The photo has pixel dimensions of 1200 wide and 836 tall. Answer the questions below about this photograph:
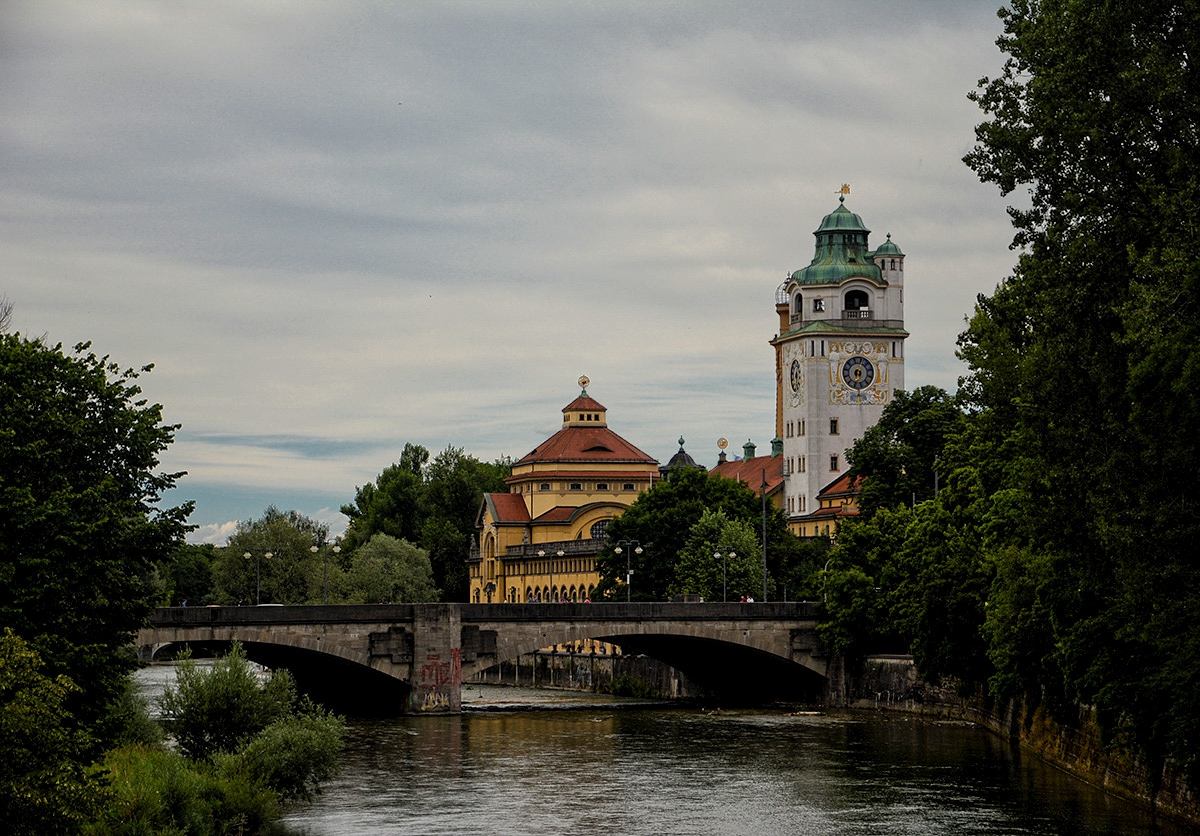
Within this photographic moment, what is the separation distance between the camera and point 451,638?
72.6 meters

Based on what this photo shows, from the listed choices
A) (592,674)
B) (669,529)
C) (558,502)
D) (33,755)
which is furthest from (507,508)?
(33,755)

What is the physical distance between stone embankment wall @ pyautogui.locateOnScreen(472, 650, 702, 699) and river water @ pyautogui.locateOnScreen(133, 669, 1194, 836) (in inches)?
723

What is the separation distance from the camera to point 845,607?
74.6m

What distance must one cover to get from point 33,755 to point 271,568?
96380 mm

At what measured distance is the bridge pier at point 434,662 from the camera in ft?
237

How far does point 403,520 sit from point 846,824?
13265cm

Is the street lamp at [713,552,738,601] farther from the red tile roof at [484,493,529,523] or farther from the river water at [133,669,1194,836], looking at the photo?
the red tile roof at [484,493,529,523]

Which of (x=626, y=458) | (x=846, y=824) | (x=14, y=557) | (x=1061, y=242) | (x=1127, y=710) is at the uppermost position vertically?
(x=626, y=458)

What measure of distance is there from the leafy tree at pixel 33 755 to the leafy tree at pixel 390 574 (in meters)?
93.9

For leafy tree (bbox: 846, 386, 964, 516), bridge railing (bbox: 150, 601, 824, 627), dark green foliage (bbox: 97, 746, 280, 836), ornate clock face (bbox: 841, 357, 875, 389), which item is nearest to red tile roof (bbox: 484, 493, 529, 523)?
ornate clock face (bbox: 841, 357, 875, 389)

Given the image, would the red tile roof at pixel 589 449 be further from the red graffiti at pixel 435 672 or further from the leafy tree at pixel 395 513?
the red graffiti at pixel 435 672

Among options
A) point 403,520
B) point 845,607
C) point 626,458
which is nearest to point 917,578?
point 845,607

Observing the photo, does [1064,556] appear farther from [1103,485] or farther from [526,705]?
[526,705]

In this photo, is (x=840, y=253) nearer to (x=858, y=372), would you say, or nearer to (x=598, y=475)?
(x=858, y=372)
